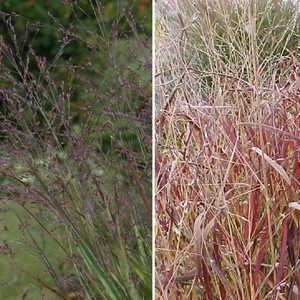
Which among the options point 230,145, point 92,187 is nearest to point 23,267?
point 92,187

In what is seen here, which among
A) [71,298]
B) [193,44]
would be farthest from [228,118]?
[71,298]

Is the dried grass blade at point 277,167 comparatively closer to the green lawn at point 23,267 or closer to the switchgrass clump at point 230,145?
the switchgrass clump at point 230,145

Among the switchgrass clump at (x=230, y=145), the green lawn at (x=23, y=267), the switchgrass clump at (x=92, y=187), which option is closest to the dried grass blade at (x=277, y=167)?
the switchgrass clump at (x=230, y=145)

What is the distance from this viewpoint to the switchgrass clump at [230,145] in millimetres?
1794

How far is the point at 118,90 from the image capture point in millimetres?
2322

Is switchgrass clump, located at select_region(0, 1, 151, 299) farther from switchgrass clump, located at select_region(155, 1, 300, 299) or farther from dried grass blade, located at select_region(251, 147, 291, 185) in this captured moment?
dried grass blade, located at select_region(251, 147, 291, 185)

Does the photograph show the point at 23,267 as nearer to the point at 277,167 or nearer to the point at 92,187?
the point at 92,187

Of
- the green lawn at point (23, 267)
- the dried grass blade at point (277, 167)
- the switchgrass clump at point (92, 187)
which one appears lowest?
the green lawn at point (23, 267)

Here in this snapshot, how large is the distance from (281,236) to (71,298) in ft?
3.31

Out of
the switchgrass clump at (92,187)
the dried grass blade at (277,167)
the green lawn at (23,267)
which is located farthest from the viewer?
the green lawn at (23,267)

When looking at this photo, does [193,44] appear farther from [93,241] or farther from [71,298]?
[71,298]

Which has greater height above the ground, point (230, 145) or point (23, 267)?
point (230, 145)

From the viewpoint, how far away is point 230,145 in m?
1.82

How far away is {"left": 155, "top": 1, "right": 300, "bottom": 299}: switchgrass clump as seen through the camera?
5.89 feet
